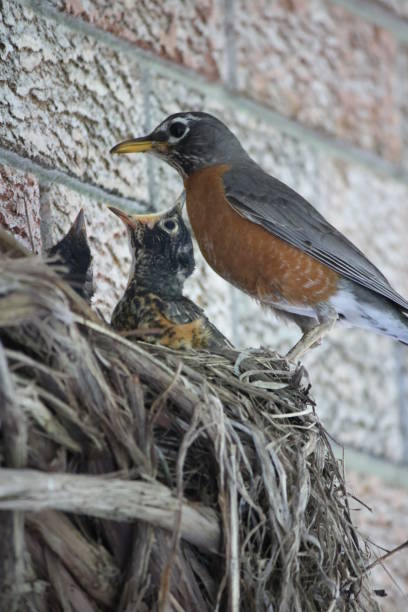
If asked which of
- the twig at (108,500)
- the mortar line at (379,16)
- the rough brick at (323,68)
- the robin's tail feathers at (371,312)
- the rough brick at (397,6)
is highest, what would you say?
the rough brick at (397,6)

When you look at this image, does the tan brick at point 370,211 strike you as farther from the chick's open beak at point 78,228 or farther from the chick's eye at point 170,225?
the chick's open beak at point 78,228

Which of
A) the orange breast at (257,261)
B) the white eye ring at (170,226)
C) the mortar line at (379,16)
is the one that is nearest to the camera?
the white eye ring at (170,226)

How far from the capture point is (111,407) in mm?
1961

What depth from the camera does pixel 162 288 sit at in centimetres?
273

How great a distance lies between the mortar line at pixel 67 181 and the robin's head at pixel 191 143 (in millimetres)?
137

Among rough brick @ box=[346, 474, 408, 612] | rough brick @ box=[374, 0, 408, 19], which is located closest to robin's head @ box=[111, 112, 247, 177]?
rough brick @ box=[346, 474, 408, 612]

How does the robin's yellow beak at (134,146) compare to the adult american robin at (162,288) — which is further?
the robin's yellow beak at (134,146)

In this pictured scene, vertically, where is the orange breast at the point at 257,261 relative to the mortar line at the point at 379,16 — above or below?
below

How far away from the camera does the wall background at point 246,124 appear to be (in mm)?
2863

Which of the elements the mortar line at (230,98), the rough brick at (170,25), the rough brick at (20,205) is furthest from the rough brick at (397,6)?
the rough brick at (20,205)

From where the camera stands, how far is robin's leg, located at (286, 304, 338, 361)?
10.2 ft

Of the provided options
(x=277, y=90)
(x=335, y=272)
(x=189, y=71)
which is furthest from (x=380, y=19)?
(x=335, y=272)

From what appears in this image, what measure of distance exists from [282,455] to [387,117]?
220 centimetres

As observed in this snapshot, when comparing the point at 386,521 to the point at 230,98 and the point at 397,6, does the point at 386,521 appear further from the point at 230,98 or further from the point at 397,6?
the point at 397,6
